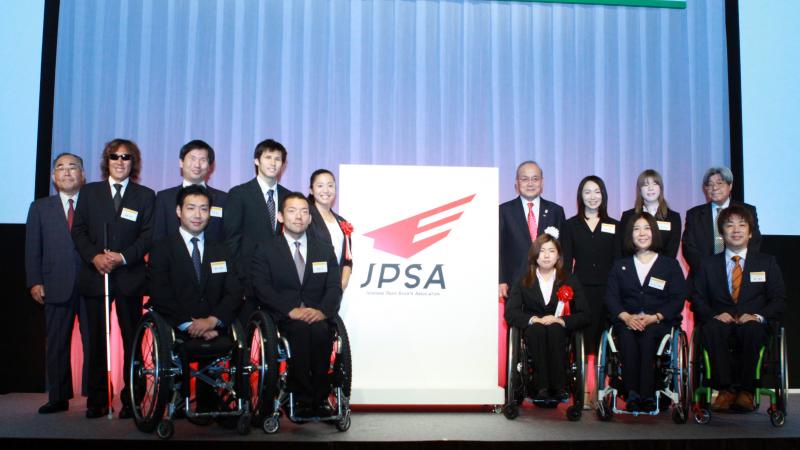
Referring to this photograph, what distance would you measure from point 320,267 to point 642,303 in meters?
1.81

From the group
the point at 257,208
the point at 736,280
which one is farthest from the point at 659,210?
the point at 257,208

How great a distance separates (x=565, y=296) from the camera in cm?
416

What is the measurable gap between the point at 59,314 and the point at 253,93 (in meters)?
2.20

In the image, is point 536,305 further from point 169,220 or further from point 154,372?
point 169,220

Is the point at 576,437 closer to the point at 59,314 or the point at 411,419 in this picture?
the point at 411,419

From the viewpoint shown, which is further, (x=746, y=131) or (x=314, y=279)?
(x=746, y=131)

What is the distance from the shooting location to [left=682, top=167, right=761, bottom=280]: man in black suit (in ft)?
16.3

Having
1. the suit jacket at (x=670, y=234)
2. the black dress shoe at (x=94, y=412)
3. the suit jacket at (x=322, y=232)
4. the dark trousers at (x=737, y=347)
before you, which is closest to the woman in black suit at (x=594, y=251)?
the suit jacket at (x=670, y=234)

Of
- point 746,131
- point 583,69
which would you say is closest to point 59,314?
point 583,69

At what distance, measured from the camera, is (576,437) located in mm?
3518

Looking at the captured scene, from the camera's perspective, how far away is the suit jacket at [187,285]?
3844 millimetres

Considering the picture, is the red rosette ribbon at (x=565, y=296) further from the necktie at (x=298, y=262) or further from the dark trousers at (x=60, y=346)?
the dark trousers at (x=60, y=346)

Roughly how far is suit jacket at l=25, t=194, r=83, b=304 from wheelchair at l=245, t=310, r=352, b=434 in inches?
58.3

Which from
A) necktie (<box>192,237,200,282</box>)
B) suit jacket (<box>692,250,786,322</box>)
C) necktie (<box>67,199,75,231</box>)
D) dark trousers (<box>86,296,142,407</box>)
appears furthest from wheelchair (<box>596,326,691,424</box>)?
necktie (<box>67,199,75,231</box>)
